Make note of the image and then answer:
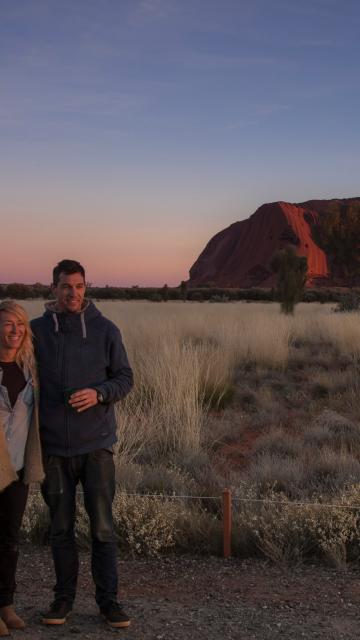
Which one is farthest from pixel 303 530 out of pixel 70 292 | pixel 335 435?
pixel 335 435

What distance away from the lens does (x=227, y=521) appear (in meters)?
5.35

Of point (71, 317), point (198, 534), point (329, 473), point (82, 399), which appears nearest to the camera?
point (82, 399)

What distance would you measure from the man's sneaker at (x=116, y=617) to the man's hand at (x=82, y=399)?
45.0 inches

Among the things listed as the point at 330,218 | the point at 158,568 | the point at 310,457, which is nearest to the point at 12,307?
the point at 158,568

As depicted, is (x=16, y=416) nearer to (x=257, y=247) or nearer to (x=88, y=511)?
(x=88, y=511)

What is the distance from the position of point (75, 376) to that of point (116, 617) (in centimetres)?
134

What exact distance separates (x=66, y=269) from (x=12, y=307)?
351 mm

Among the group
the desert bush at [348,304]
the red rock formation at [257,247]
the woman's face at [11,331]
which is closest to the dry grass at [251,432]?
the woman's face at [11,331]

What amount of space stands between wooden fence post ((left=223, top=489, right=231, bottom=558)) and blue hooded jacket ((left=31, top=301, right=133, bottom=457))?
163 cm

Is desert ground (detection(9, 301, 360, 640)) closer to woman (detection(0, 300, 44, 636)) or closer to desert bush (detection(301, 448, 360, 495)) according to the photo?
desert bush (detection(301, 448, 360, 495))

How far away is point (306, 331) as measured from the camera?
→ 17.4m

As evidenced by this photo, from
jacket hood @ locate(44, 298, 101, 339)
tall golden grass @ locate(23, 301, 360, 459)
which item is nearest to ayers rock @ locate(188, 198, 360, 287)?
tall golden grass @ locate(23, 301, 360, 459)

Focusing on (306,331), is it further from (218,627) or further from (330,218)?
(330,218)

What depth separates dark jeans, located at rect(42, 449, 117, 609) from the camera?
3.91 metres
